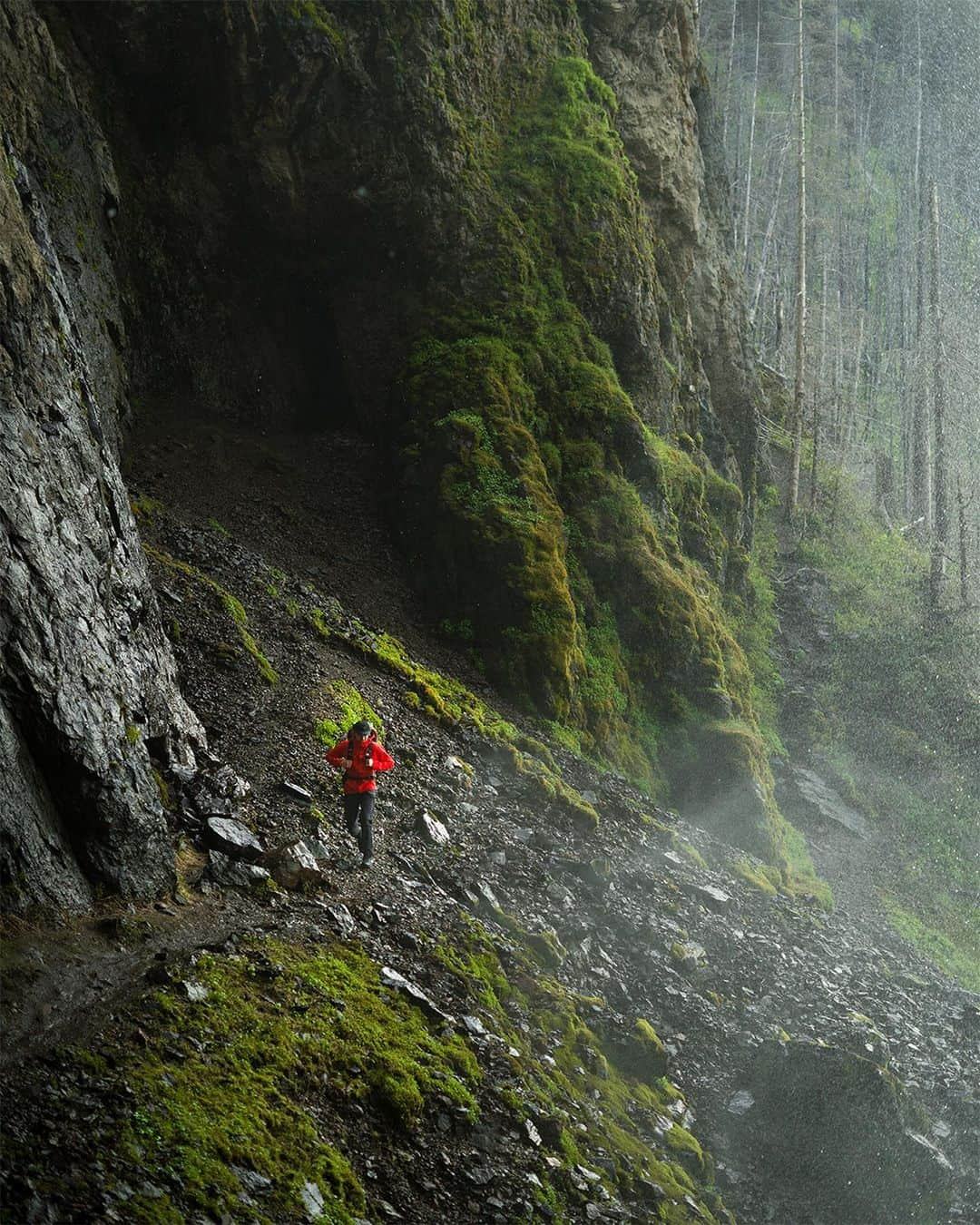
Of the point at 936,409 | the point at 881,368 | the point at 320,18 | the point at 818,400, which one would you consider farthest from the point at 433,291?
the point at 881,368

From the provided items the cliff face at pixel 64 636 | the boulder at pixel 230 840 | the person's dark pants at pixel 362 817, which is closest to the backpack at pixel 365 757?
the person's dark pants at pixel 362 817

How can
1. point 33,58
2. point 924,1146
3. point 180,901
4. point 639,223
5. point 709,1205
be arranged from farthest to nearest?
point 639,223 < point 33,58 < point 924,1146 < point 709,1205 < point 180,901

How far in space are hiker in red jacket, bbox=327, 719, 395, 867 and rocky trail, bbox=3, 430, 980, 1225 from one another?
0.21m

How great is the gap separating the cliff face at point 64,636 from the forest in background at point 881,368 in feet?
47.9

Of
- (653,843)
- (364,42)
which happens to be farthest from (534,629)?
(364,42)

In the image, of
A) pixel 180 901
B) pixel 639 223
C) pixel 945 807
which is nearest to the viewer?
pixel 180 901

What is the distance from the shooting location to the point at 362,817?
9000mm

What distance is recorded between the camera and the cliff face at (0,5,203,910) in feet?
20.6

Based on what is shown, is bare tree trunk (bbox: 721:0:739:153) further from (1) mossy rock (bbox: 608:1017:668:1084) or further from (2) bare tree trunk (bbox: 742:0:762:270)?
(1) mossy rock (bbox: 608:1017:668:1084)

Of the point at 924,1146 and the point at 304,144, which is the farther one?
the point at 304,144

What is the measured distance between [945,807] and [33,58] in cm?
2106

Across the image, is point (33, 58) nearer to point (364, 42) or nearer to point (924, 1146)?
point (364, 42)

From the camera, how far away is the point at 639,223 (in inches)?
781

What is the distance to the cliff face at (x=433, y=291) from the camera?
1452 cm
